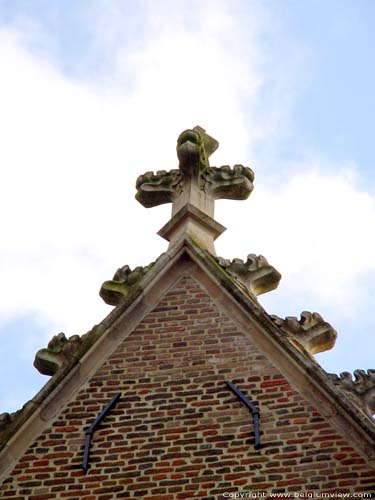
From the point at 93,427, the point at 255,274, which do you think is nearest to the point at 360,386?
the point at 255,274

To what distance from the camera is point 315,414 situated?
11.6 m

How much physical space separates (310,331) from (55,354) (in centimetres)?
230

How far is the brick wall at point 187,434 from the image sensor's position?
36.5ft

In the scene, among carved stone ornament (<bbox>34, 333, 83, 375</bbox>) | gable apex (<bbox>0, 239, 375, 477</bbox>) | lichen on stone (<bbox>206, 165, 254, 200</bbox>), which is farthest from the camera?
lichen on stone (<bbox>206, 165, 254, 200</bbox>)

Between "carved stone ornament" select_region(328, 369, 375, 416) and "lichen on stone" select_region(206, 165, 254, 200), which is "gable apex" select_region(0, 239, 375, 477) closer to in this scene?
"carved stone ornament" select_region(328, 369, 375, 416)

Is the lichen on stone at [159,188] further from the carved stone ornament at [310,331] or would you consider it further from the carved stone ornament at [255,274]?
the carved stone ornament at [310,331]

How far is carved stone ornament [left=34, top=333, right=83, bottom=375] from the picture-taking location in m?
12.8

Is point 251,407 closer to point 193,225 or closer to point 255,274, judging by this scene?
point 255,274

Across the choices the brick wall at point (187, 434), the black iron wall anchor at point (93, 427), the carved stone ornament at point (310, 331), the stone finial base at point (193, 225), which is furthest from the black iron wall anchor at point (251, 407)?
the stone finial base at point (193, 225)

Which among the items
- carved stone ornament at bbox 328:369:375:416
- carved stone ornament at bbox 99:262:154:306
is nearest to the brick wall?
carved stone ornament at bbox 328:369:375:416

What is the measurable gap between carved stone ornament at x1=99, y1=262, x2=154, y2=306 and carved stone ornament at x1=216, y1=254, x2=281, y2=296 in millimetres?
773

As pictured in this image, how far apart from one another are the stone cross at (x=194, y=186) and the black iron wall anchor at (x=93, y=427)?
2.64 m

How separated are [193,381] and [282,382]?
75cm

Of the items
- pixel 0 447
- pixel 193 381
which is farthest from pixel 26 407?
pixel 193 381
